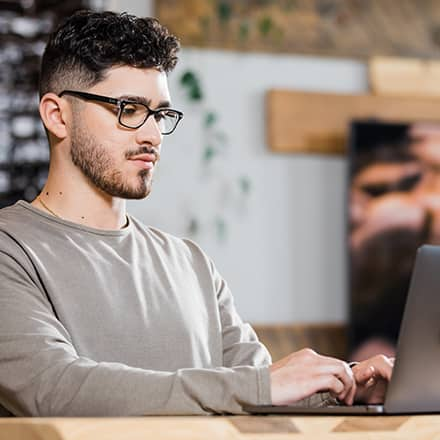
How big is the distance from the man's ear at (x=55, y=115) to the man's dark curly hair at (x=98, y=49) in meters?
0.02

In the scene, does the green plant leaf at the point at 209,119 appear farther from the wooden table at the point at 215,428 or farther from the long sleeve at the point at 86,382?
the wooden table at the point at 215,428

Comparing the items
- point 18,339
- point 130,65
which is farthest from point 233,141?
point 18,339

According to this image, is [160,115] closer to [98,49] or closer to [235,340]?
[98,49]

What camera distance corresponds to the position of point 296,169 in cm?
438

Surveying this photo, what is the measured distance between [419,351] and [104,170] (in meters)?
0.73

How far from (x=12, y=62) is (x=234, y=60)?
0.97 meters

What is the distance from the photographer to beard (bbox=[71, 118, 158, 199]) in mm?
1837

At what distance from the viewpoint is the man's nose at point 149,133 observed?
182cm

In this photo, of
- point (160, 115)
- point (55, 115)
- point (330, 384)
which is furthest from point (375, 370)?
point (55, 115)

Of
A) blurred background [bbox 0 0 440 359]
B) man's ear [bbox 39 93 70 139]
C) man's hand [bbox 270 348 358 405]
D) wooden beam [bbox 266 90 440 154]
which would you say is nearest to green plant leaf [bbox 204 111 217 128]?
blurred background [bbox 0 0 440 359]

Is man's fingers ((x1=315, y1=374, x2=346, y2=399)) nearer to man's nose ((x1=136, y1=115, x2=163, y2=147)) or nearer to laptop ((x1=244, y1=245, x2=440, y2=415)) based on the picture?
laptop ((x1=244, y1=245, x2=440, y2=415))

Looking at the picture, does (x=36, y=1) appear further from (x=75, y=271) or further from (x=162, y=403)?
(x=162, y=403)

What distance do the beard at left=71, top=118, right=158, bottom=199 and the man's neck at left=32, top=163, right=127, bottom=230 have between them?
0.09 ft

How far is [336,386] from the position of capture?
1453mm
